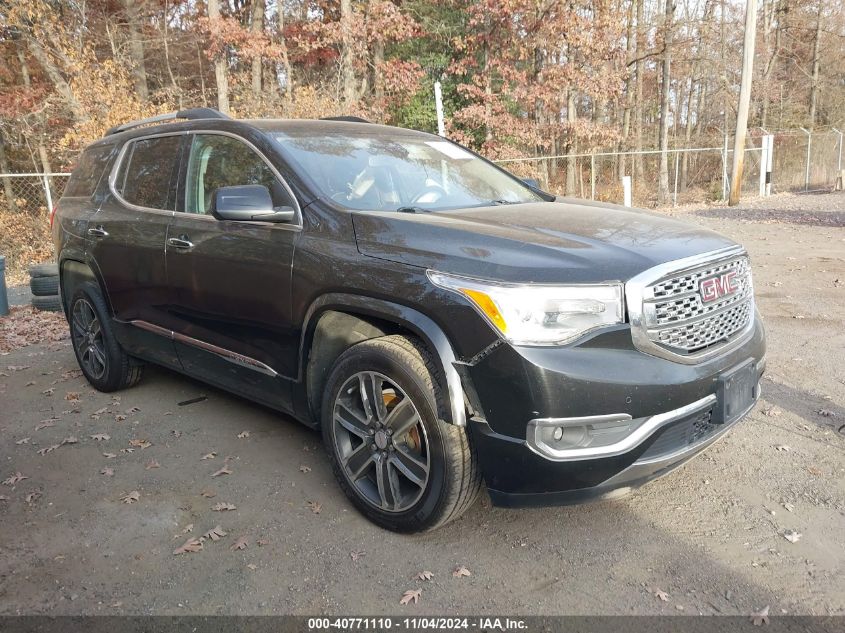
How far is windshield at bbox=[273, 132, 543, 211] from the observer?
349cm

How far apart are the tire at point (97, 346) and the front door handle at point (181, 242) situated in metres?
1.22

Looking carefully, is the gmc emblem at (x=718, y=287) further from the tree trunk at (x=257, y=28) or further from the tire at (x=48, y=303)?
the tree trunk at (x=257, y=28)

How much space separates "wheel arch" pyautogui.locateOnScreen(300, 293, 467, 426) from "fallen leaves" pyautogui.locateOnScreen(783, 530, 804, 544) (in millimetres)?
1560

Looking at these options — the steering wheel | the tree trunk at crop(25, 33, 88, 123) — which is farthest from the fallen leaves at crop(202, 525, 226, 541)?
the tree trunk at crop(25, 33, 88, 123)

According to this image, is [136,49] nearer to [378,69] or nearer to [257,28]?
[257,28]

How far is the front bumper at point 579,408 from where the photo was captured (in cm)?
248

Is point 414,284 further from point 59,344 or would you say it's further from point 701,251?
point 59,344

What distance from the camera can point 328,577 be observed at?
9.16ft

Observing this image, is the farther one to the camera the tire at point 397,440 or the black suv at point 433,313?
the tire at point 397,440

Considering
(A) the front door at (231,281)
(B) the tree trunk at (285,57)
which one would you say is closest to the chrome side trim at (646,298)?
(A) the front door at (231,281)

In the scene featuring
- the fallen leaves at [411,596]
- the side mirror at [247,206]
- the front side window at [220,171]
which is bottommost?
the fallen leaves at [411,596]

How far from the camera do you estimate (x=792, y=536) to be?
294cm

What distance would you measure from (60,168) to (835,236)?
57.0 feet

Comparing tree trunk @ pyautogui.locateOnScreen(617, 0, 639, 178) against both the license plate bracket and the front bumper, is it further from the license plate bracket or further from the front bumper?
the front bumper
